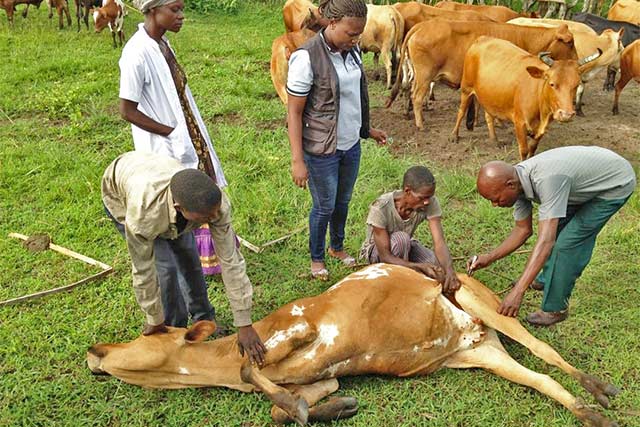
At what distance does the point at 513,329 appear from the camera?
3.61m

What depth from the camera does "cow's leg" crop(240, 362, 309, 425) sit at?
10.00 ft

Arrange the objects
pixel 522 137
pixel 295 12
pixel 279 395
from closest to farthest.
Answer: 1. pixel 279 395
2. pixel 522 137
3. pixel 295 12

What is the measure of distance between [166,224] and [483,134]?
5.61 meters

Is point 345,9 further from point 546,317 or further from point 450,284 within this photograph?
point 546,317

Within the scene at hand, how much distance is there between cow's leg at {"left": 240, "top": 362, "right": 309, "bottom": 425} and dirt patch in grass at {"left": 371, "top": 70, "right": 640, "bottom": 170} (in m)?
4.08

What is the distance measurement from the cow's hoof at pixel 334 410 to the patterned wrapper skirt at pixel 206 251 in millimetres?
1621

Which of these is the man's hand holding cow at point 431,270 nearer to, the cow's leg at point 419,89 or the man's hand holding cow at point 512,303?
the man's hand holding cow at point 512,303

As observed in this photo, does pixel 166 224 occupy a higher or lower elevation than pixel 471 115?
higher

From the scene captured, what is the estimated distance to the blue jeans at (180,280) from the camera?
3400 mm

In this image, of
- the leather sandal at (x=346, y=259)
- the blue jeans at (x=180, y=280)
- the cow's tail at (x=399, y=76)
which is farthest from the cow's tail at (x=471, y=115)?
the blue jeans at (x=180, y=280)

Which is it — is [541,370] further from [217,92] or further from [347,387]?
[217,92]

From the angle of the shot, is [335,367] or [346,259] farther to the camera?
[346,259]

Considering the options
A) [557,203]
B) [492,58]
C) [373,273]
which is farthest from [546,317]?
[492,58]

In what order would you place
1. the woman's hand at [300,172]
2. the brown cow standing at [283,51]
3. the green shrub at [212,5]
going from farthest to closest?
1. the green shrub at [212,5]
2. the brown cow standing at [283,51]
3. the woman's hand at [300,172]
